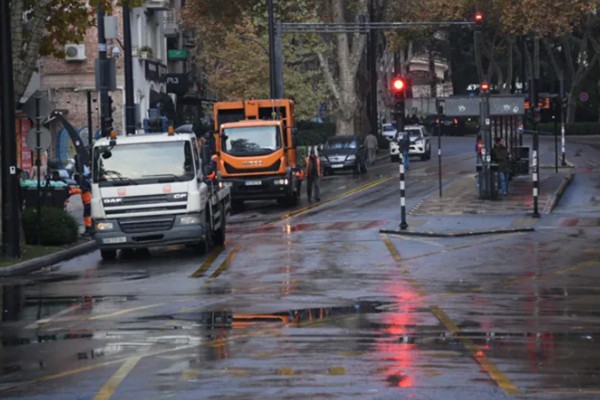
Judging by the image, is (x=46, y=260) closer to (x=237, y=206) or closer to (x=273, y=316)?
(x=273, y=316)

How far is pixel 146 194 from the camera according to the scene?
2753cm

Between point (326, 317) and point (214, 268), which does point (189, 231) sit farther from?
point (326, 317)

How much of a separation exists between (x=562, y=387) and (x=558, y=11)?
60923 mm

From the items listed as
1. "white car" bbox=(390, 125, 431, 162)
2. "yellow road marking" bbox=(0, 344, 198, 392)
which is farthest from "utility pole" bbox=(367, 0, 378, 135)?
"yellow road marking" bbox=(0, 344, 198, 392)

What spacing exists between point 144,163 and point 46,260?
2.77m

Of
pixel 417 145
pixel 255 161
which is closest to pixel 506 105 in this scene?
pixel 255 161

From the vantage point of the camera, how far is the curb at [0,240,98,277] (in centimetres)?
2639

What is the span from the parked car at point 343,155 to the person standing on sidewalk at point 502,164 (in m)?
18.2

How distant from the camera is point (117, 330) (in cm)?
1661

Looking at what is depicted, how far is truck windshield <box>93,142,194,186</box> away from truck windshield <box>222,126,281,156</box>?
1587 centimetres

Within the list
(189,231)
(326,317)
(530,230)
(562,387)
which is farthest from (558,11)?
(562,387)

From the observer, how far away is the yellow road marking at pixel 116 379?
11.9m

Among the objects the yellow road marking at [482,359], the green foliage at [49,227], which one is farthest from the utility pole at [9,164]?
the yellow road marking at [482,359]

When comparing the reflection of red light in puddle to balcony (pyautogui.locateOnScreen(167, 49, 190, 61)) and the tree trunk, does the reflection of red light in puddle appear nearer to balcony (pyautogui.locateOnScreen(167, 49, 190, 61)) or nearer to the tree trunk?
the tree trunk
